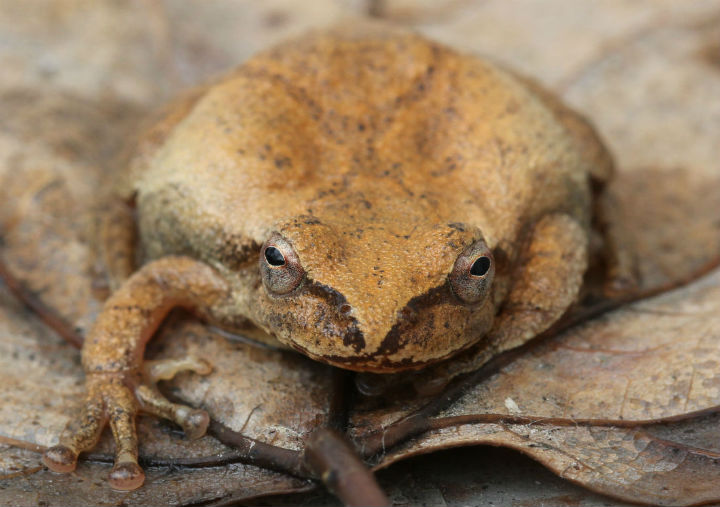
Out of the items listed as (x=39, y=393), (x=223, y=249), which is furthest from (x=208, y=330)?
(x=39, y=393)

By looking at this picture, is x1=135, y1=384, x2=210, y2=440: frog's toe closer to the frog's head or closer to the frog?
the frog

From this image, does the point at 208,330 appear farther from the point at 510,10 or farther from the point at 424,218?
the point at 510,10

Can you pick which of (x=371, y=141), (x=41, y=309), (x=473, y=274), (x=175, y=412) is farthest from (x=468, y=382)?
(x=41, y=309)

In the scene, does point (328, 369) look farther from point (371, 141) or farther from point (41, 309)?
point (41, 309)

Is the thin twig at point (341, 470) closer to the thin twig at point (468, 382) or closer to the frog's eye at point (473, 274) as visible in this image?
the thin twig at point (468, 382)

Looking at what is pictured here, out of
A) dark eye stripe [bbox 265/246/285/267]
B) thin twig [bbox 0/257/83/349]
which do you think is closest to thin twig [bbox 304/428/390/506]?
dark eye stripe [bbox 265/246/285/267]

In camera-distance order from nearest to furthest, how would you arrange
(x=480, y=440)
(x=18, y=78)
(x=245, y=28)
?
1. (x=480, y=440)
2. (x=18, y=78)
3. (x=245, y=28)
